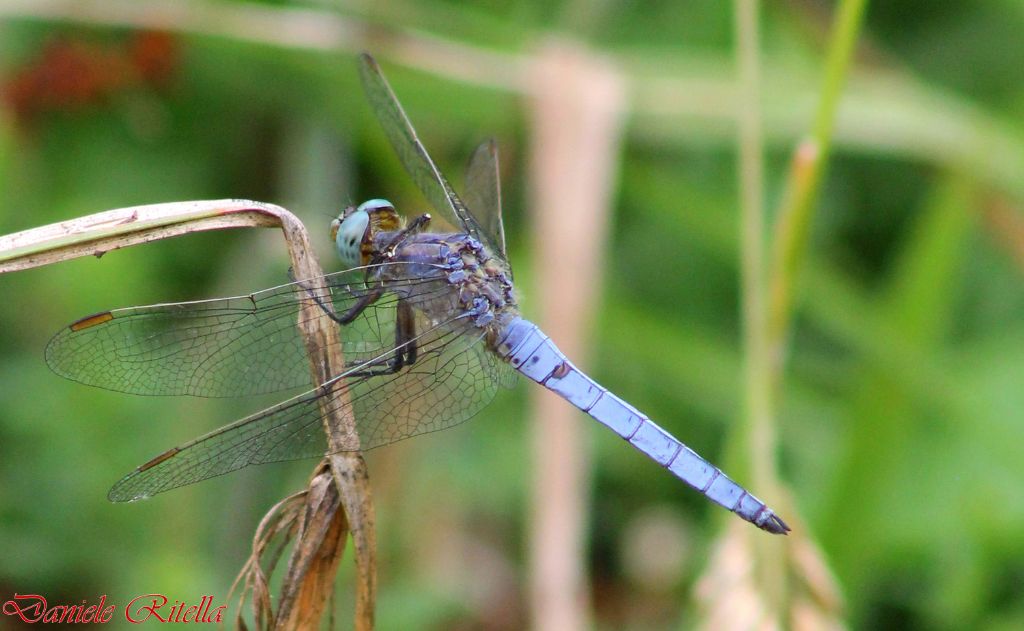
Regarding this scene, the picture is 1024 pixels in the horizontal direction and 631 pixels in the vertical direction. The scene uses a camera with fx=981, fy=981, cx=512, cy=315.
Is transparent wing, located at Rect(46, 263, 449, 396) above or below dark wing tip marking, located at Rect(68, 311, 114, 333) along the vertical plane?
below

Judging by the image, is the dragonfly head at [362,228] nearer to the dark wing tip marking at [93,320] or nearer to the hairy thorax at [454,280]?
the hairy thorax at [454,280]

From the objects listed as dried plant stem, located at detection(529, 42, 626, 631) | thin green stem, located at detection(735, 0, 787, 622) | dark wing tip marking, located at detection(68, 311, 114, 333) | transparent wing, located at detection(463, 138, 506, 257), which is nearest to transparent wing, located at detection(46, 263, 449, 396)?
dark wing tip marking, located at detection(68, 311, 114, 333)

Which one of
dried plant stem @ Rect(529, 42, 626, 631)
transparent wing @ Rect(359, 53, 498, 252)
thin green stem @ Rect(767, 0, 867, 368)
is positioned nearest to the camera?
thin green stem @ Rect(767, 0, 867, 368)

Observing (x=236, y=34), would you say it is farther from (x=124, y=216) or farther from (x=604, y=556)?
(x=604, y=556)

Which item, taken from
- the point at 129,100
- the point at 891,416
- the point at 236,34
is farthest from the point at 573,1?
the point at 891,416

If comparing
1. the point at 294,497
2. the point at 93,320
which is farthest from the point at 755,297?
the point at 93,320

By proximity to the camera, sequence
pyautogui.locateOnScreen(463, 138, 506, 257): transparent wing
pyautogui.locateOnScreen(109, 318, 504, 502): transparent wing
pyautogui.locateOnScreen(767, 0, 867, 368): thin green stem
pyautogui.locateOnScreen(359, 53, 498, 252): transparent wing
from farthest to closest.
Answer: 1. pyautogui.locateOnScreen(463, 138, 506, 257): transparent wing
2. pyautogui.locateOnScreen(359, 53, 498, 252): transparent wing
3. pyautogui.locateOnScreen(767, 0, 867, 368): thin green stem
4. pyautogui.locateOnScreen(109, 318, 504, 502): transparent wing

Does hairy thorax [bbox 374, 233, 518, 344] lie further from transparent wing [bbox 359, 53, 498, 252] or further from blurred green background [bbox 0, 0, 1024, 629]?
blurred green background [bbox 0, 0, 1024, 629]
